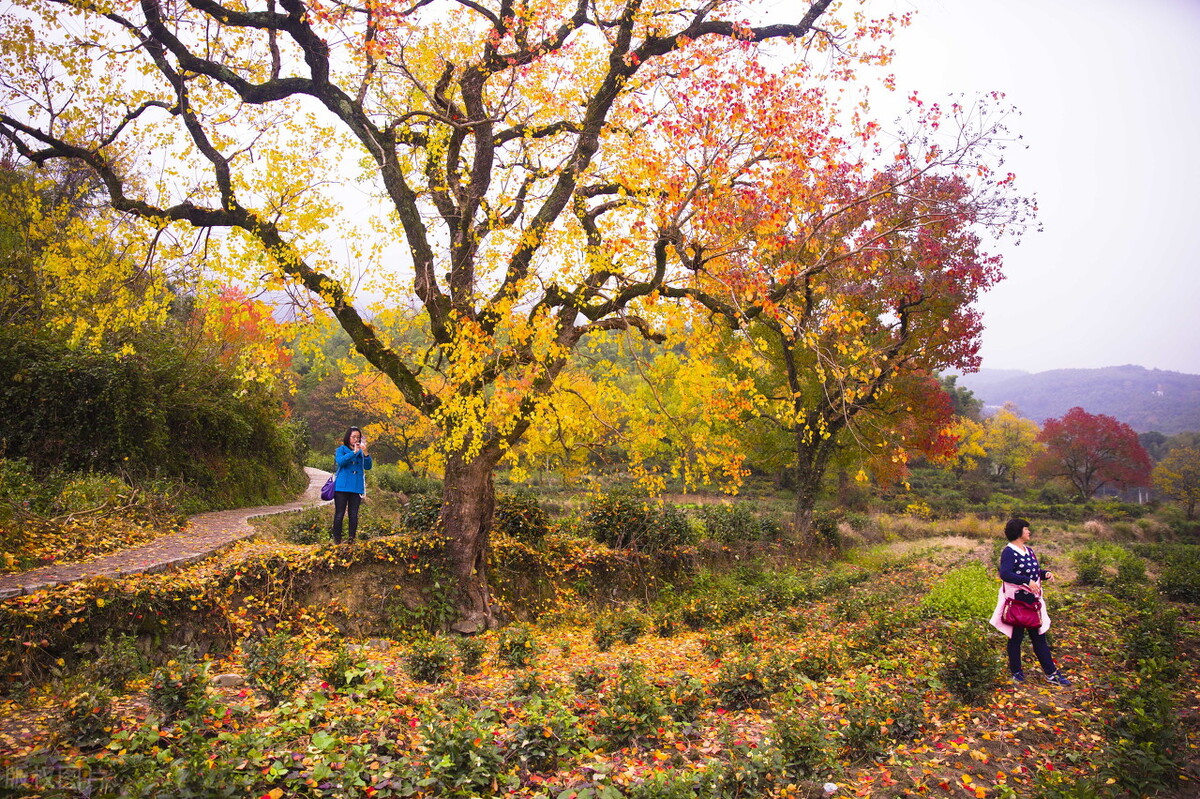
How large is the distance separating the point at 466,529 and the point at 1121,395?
14310 centimetres

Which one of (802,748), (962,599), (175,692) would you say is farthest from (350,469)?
(962,599)

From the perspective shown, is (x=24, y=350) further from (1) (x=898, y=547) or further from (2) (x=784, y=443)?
(1) (x=898, y=547)

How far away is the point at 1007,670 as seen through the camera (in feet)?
19.2

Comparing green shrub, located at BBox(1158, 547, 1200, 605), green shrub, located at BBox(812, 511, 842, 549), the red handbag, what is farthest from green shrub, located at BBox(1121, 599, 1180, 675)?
green shrub, located at BBox(812, 511, 842, 549)

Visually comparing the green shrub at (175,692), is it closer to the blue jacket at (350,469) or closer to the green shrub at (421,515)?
the blue jacket at (350,469)

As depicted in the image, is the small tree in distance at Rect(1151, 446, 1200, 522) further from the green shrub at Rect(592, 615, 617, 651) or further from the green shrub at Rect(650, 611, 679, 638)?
the green shrub at Rect(592, 615, 617, 651)

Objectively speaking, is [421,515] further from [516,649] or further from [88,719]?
[88,719]

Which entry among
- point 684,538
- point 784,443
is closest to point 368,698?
point 684,538

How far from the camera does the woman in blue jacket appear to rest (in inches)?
325

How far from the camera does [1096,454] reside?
121ft

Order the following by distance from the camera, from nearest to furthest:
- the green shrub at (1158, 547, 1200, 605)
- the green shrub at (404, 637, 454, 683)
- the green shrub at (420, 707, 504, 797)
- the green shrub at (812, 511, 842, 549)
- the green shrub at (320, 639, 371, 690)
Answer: the green shrub at (420, 707, 504, 797)
the green shrub at (320, 639, 371, 690)
the green shrub at (404, 637, 454, 683)
the green shrub at (1158, 547, 1200, 605)
the green shrub at (812, 511, 842, 549)

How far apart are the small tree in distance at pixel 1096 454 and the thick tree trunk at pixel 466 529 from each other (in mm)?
42123

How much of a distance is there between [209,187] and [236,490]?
25.9 ft

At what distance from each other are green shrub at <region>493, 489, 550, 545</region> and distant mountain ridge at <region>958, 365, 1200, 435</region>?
69520 mm
